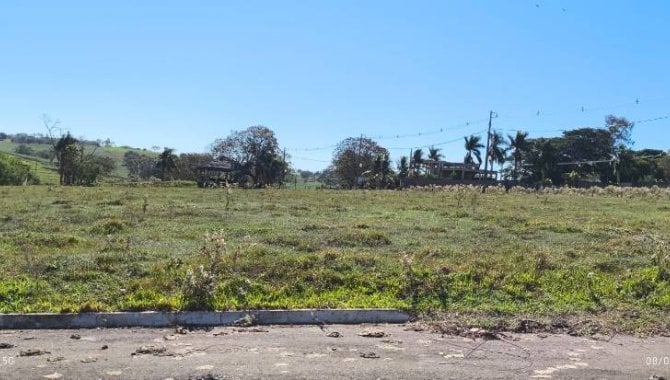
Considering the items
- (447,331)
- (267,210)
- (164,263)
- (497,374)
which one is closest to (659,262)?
(447,331)

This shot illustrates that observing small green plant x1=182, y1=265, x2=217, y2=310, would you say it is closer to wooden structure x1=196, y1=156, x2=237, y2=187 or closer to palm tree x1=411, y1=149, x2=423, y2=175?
wooden structure x1=196, y1=156, x2=237, y2=187

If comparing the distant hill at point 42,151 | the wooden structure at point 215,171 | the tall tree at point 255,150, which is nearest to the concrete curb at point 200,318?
the wooden structure at point 215,171

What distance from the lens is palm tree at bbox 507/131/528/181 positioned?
82.2m

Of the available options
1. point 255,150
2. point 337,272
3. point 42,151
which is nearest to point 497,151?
point 255,150

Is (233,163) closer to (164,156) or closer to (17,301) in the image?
(164,156)

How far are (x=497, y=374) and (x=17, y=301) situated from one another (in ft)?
20.7

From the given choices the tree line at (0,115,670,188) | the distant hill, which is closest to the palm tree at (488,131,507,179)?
the tree line at (0,115,670,188)

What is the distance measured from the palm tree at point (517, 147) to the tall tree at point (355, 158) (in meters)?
17.7

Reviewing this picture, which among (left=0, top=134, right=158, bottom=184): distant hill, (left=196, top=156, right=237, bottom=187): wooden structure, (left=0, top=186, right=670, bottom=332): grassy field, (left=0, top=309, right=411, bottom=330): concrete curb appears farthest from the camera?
(left=0, top=134, right=158, bottom=184): distant hill

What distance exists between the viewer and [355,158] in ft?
276

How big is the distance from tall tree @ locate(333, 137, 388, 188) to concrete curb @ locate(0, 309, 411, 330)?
75060 millimetres

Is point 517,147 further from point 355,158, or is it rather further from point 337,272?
A: point 337,272

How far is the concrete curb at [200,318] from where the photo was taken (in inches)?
289

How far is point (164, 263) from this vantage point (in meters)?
10.1
